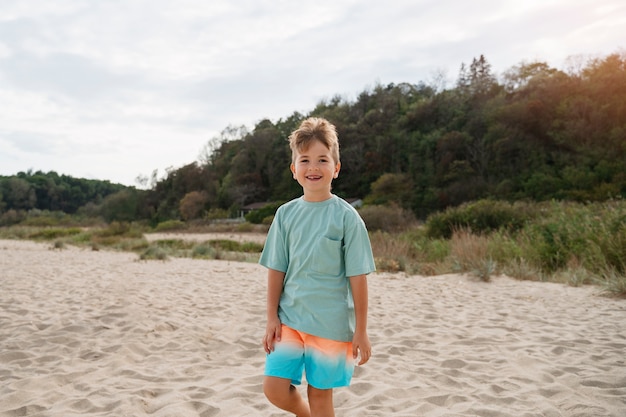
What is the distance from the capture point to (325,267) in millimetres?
1830

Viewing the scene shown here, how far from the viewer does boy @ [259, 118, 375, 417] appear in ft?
5.87

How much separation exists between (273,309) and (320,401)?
1.38ft

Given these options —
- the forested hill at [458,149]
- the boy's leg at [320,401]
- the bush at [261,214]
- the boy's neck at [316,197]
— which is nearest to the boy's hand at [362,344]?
the boy's leg at [320,401]

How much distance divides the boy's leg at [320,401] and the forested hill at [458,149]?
32411 millimetres

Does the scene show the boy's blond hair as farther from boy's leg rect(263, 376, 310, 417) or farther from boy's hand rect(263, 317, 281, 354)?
boy's leg rect(263, 376, 310, 417)

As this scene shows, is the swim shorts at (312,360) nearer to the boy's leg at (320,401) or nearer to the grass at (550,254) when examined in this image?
the boy's leg at (320,401)

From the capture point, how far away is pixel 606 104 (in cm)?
3688

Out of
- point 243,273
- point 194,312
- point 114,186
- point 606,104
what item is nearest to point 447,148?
point 606,104

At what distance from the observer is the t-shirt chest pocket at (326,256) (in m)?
1.82

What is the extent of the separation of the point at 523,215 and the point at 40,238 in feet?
85.1

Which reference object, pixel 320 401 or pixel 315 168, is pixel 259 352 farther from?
pixel 315 168

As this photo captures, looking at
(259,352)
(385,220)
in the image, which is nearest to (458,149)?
(385,220)

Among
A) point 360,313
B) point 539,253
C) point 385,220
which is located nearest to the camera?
point 360,313

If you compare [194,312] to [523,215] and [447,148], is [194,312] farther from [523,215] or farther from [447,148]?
[447,148]
